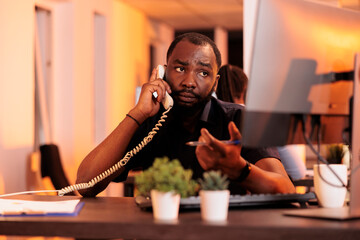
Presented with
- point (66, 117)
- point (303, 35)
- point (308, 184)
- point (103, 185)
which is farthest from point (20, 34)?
point (303, 35)

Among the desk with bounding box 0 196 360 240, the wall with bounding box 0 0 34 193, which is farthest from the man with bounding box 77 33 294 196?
the wall with bounding box 0 0 34 193

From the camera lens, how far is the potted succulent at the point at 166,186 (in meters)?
1.37

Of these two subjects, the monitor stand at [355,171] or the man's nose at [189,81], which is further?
the man's nose at [189,81]

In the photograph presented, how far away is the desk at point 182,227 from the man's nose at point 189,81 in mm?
612

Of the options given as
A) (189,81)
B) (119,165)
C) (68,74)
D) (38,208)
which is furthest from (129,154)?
(68,74)

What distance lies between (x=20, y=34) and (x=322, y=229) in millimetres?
3808

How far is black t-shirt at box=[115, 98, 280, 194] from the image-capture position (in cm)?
213

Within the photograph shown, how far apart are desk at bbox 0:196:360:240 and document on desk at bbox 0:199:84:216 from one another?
0.14 ft

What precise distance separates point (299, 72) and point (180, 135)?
30.5 inches

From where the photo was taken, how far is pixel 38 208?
1573mm

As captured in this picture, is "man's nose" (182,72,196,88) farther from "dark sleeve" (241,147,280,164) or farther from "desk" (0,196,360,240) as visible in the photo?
"desk" (0,196,360,240)

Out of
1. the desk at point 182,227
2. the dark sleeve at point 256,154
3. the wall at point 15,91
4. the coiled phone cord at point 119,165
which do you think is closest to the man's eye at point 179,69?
the coiled phone cord at point 119,165

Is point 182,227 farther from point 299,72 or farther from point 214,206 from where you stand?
point 299,72

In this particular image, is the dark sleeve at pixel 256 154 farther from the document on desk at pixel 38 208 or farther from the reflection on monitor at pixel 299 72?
the document on desk at pixel 38 208
